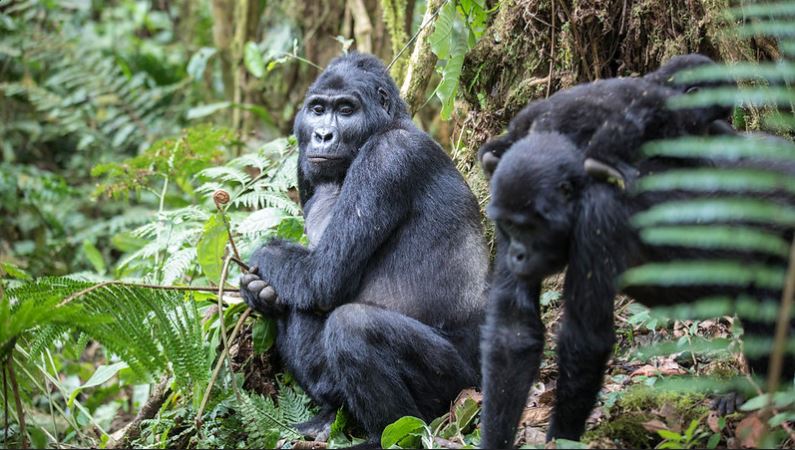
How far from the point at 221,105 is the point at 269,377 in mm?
4506

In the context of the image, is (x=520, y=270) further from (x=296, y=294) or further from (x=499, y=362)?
(x=296, y=294)

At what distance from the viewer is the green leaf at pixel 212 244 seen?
218 inches

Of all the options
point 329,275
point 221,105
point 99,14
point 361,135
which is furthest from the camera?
point 99,14

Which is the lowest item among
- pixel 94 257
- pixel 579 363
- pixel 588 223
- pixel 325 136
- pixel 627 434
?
pixel 94 257

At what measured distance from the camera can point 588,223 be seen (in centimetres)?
346

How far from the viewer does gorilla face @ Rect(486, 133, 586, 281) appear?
353cm

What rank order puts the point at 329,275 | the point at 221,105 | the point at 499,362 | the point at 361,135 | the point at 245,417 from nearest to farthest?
the point at 499,362 → the point at 245,417 → the point at 329,275 → the point at 361,135 → the point at 221,105

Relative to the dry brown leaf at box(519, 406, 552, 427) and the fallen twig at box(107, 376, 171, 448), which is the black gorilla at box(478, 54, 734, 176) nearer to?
the dry brown leaf at box(519, 406, 552, 427)

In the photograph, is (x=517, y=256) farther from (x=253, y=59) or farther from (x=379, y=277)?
(x=253, y=59)

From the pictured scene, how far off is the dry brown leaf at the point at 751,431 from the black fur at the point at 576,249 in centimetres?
31

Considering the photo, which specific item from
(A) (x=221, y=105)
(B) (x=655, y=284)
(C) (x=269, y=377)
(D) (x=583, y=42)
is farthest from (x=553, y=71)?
(A) (x=221, y=105)

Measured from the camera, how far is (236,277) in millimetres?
6891

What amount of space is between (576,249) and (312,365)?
2.26 m

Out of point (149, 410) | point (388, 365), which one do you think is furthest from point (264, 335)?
point (388, 365)
